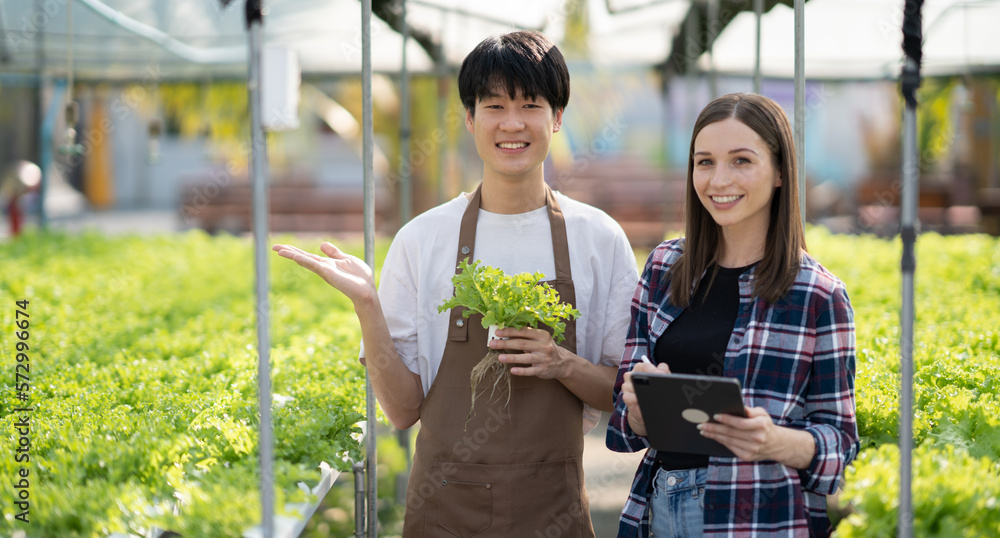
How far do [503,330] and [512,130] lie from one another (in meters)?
0.55

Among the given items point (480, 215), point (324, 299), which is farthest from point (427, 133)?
point (480, 215)

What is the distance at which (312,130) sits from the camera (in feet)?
78.4

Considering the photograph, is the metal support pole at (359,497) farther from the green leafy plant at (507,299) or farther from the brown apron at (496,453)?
the green leafy plant at (507,299)

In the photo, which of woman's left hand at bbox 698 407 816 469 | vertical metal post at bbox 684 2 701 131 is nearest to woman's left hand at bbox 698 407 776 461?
woman's left hand at bbox 698 407 816 469

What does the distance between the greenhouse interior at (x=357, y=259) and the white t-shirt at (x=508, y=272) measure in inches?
4.0

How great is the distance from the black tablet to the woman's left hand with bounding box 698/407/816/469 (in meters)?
0.02

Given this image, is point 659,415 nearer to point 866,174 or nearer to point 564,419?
point 564,419

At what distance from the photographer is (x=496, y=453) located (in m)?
2.31

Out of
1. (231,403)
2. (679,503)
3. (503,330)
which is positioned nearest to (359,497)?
(231,403)

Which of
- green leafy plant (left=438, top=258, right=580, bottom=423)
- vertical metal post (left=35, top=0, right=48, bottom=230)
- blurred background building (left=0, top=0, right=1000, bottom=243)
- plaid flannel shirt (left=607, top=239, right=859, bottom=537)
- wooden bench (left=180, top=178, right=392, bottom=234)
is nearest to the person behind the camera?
plaid flannel shirt (left=607, top=239, right=859, bottom=537)

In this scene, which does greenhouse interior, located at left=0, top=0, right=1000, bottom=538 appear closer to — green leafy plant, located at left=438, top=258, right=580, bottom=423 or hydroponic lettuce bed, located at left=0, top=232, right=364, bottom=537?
hydroponic lettuce bed, located at left=0, top=232, right=364, bottom=537

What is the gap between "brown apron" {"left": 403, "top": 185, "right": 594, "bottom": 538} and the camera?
7.51 feet

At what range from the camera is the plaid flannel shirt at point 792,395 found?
1.91 meters

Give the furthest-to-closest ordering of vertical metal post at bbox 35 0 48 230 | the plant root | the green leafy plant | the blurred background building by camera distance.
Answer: vertical metal post at bbox 35 0 48 230
the blurred background building
the plant root
the green leafy plant
